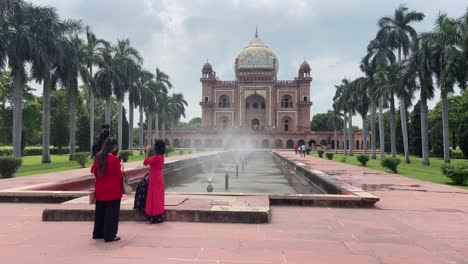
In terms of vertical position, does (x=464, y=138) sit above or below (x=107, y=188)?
above

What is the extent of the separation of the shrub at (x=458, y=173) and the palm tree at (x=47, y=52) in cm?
2061

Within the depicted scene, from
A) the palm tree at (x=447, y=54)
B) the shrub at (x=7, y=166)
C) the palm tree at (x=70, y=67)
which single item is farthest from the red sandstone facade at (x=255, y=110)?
the shrub at (x=7, y=166)

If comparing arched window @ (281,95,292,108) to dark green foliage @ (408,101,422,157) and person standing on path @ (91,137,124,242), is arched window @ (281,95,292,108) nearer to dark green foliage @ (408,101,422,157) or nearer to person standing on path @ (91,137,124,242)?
dark green foliage @ (408,101,422,157)

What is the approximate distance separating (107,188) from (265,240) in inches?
79.1

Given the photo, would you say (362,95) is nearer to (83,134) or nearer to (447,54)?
(447,54)

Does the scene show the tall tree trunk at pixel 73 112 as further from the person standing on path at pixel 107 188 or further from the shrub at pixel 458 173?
the person standing on path at pixel 107 188

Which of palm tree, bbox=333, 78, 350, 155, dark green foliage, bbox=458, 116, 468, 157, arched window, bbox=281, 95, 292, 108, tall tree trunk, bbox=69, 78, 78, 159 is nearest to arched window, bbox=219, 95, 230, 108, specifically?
arched window, bbox=281, 95, 292, 108

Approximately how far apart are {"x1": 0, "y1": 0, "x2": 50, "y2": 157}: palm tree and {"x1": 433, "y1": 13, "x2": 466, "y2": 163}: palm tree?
22.7m

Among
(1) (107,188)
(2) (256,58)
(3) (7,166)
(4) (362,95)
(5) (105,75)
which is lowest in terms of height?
(3) (7,166)

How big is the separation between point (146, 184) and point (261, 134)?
58.1 meters

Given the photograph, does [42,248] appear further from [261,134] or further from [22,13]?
[261,134]

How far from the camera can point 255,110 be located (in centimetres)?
6825

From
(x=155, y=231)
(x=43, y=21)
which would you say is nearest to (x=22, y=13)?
(x=43, y=21)

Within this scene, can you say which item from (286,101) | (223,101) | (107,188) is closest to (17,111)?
(107,188)
